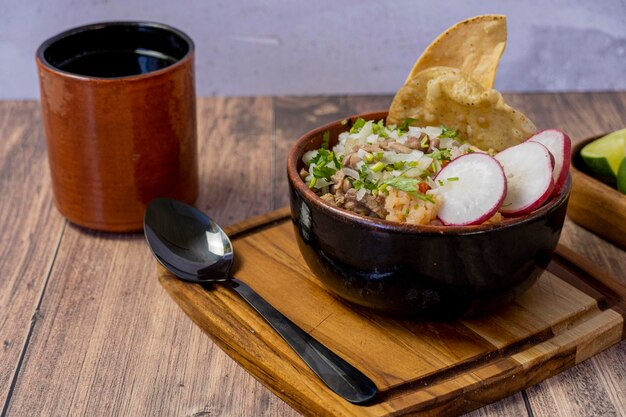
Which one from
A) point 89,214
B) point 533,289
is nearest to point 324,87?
point 89,214

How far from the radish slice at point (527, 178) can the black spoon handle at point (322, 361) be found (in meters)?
0.33

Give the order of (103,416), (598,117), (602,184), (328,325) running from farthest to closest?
(598,117), (602,184), (328,325), (103,416)

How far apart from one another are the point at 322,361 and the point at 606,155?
757 millimetres

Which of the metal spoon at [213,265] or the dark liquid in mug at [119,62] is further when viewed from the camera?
the dark liquid in mug at [119,62]

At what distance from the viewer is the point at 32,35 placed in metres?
2.58

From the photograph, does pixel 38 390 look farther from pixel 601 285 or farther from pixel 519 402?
pixel 601 285

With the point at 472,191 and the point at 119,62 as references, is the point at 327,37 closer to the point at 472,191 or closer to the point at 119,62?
the point at 119,62

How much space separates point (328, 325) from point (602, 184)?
0.63 metres

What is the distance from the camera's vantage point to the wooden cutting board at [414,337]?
1207 millimetres

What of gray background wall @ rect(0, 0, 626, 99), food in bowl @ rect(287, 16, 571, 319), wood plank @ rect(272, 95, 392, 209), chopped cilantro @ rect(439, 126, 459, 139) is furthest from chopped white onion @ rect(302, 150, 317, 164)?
gray background wall @ rect(0, 0, 626, 99)

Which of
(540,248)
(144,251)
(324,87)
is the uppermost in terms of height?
(540,248)

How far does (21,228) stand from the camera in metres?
1.72

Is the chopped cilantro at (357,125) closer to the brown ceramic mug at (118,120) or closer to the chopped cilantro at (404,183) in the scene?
the chopped cilantro at (404,183)

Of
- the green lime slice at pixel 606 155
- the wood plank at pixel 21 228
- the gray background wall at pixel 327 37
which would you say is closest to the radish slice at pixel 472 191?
the green lime slice at pixel 606 155
